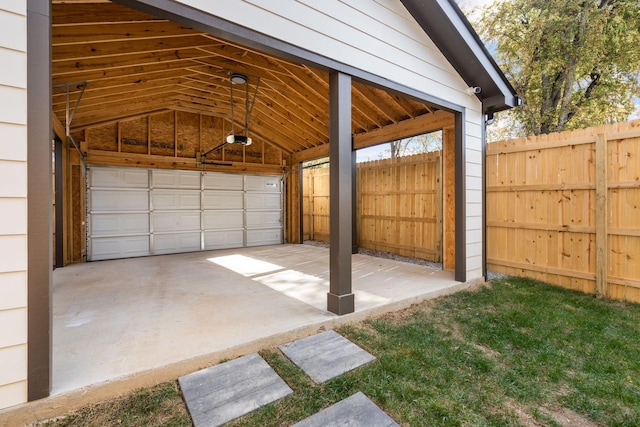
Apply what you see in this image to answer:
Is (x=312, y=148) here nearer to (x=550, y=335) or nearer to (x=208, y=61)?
(x=208, y=61)

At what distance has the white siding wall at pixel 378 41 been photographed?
8.09ft

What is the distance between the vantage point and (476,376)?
206cm

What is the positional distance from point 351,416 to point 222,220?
687cm

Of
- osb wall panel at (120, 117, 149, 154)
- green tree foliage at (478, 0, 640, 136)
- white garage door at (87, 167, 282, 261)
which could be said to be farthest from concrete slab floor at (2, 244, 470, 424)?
green tree foliage at (478, 0, 640, 136)

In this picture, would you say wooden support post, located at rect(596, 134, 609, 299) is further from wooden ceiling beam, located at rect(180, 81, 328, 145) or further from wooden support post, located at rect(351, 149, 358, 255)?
wooden ceiling beam, located at rect(180, 81, 328, 145)

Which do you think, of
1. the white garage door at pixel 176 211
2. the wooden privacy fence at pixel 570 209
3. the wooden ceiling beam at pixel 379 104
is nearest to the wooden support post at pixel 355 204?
the wooden ceiling beam at pixel 379 104

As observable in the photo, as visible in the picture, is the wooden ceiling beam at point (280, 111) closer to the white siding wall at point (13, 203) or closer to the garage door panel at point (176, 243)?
the garage door panel at point (176, 243)

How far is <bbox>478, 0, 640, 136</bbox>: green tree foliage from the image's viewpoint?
20.1ft

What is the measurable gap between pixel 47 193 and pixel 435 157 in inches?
226

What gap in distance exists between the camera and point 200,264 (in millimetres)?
5621

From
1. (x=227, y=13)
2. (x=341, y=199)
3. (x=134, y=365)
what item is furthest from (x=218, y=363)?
(x=227, y=13)

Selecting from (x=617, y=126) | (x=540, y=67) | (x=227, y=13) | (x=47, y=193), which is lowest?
(x=47, y=193)

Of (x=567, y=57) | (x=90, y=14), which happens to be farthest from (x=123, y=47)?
(x=567, y=57)

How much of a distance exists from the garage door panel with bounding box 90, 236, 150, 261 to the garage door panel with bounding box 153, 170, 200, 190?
1365 millimetres
